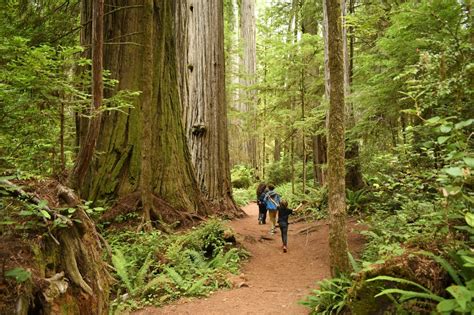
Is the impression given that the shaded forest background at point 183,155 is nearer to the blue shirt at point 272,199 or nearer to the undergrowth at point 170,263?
the undergrowth at point 170,263

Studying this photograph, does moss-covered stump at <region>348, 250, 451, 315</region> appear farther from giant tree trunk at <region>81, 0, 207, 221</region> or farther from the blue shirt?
the blue shirt

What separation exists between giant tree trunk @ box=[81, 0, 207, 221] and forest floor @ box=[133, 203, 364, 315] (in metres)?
2.00

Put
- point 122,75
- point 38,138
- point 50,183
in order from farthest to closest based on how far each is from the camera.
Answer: point 122,75
point 38,138
point 50,183

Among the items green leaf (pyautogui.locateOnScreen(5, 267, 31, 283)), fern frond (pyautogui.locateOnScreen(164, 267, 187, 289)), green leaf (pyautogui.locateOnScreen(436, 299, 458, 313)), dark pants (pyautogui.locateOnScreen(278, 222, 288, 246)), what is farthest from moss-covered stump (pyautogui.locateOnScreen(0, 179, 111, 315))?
dark pants (pyautogui.locateOnScreen(278, 222, 288, 246))

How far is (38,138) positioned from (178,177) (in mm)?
3622

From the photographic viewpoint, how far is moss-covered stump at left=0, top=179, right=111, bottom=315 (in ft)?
6.66

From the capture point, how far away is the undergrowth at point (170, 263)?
202 inches

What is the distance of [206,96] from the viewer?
1159cm

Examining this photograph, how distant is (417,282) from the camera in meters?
2.88

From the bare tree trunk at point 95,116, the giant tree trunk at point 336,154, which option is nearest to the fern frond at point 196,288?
the giant tree trunk at point 336,154

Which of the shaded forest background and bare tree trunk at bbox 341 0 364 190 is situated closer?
the shaded forest background

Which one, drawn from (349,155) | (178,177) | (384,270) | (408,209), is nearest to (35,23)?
(178,177)

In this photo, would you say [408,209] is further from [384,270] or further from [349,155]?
[349,155]

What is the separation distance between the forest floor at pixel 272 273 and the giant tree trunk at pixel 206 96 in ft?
5.06
